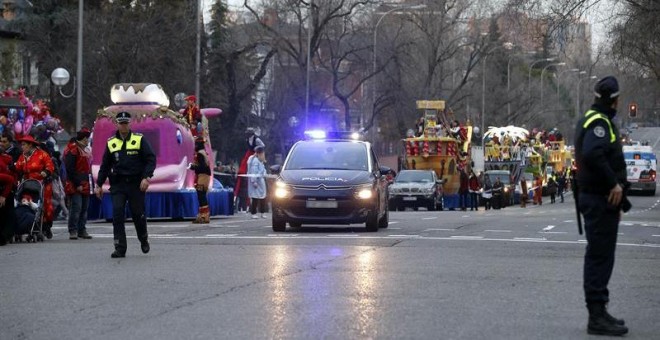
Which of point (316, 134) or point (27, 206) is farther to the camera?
point (316, 134)

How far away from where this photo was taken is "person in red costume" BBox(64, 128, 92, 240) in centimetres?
2006

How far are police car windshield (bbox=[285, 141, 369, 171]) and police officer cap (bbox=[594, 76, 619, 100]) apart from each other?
508 inches

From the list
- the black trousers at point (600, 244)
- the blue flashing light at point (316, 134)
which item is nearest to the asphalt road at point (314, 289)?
the black trousers at point (600, 244)

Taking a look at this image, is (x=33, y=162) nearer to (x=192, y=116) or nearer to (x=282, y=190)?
(x=282, y=190)

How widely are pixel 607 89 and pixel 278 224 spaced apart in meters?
12.8

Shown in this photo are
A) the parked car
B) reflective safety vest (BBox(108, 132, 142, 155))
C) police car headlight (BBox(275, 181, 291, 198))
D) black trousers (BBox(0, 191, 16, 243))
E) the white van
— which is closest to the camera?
reflective safety vest (BBox(108, 132, 142, 155))

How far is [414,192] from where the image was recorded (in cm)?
4625

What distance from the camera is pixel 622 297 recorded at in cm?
1191

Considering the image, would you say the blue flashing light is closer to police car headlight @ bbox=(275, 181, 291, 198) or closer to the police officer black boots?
police car headlight @ bbox=(275, 181, 291, 198)

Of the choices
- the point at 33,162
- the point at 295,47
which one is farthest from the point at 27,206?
the point at 295,47

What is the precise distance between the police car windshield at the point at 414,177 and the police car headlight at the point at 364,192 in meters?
25.7

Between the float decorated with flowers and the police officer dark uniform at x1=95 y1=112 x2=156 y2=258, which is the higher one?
the float decorated with flowers

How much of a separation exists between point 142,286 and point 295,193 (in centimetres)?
932

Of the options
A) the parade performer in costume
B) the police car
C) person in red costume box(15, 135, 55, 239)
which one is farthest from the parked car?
person in red costume box(15, 135, 55, 239)
